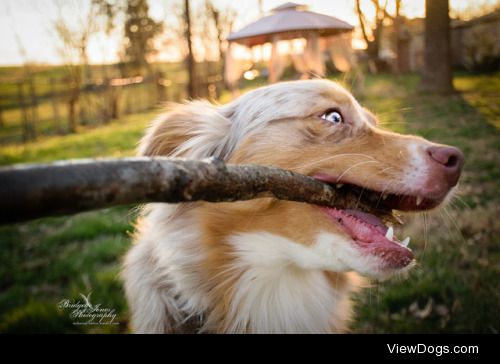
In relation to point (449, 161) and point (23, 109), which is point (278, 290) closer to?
point (449, 161)

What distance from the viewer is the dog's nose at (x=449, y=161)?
5.41 feet

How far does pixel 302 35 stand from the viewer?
4773mm

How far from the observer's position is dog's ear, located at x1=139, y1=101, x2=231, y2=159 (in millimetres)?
2143

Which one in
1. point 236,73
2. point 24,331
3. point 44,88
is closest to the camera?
point 24,331

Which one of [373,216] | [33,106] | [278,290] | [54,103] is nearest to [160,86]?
[54,103]

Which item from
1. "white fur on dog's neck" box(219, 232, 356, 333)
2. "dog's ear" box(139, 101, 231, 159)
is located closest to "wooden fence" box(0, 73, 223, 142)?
"dog's ear" box(139, 101, 231, 159)

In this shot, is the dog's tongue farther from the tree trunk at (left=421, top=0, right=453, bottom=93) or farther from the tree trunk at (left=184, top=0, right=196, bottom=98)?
the tree trunk at (left=421, top=0, right=453, bottom=93)

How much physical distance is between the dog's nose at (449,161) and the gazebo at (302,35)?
1.94 meters

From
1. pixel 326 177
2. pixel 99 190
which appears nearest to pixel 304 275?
pixel 326 177

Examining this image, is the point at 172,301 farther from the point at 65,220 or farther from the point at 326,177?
the point at 65,220

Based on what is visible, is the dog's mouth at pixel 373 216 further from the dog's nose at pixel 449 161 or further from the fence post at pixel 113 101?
the fence post at pixel 113 101

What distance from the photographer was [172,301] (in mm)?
2154

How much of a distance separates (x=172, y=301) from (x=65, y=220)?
3928mm

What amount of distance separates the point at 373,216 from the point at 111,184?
1425 mm
